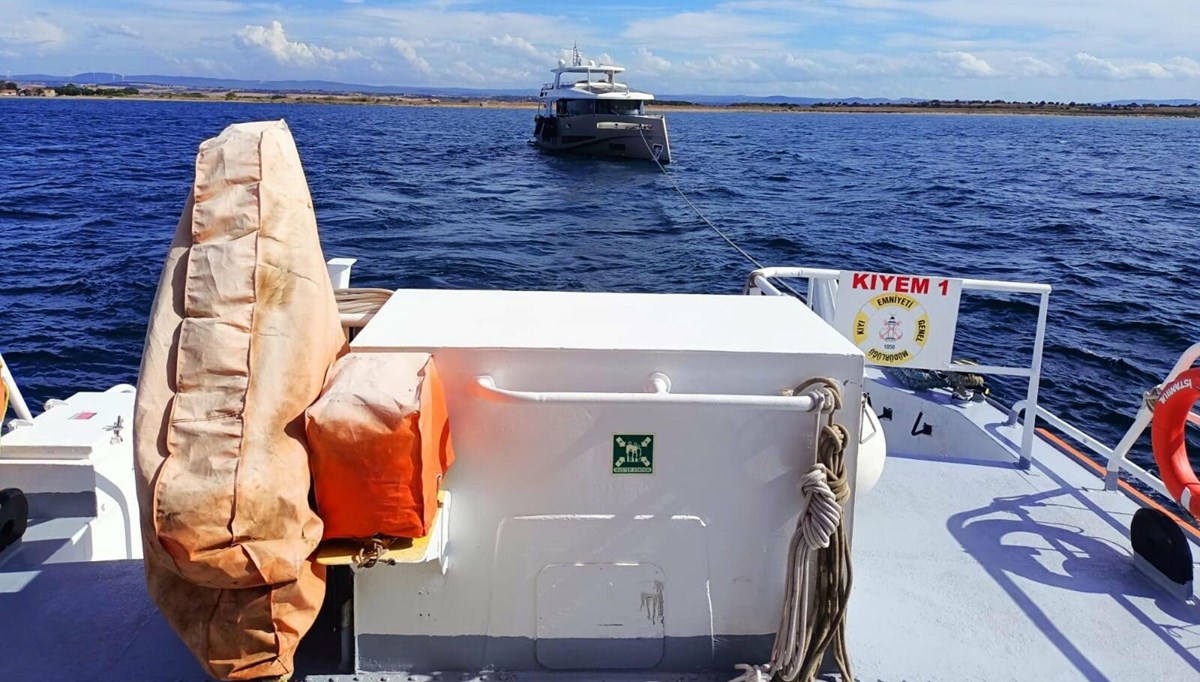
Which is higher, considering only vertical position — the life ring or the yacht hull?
the yacht hull

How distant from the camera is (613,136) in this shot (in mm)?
46906

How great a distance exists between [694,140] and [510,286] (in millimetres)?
56670

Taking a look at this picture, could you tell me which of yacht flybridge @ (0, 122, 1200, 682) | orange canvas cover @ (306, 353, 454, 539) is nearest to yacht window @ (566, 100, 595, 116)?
yacht flybridge @ (0, 122, 1200, 682)

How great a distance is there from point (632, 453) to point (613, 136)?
152 feet

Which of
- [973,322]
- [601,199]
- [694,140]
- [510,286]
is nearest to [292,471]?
[973,322]

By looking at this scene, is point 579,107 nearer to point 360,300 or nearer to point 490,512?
point 360,300

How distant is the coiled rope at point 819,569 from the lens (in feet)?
7.07

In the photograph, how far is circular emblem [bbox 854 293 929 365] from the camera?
420 centimetres

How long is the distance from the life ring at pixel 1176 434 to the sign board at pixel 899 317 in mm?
939

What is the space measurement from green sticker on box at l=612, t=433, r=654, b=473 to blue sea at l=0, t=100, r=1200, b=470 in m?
3.24

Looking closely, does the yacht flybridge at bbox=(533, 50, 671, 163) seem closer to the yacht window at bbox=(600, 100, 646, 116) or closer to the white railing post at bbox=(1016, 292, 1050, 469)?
the yacht window at bbox=(600, 100, 646, 116)

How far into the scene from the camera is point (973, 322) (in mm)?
13609

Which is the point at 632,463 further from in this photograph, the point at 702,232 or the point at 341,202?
the point at 341,202

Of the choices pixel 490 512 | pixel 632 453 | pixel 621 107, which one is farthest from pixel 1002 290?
pixel 621 107
